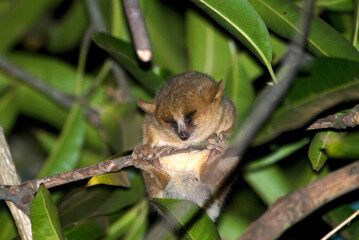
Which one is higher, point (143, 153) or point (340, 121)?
point (340, 121)

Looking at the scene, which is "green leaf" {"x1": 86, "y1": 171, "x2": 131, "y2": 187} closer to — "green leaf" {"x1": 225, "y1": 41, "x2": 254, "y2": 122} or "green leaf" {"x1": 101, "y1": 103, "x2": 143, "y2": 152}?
"green leaf" {"x1": 101, "y1": 103, "x2": 143, "y2": 152}

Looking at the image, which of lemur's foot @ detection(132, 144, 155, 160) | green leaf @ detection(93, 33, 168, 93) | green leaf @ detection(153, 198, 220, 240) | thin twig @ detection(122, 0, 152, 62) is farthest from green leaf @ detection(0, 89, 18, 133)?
thin twig @ detection(122, 0, 152, 62)

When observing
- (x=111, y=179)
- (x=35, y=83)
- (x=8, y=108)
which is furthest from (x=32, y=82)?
(x=111, y=179)

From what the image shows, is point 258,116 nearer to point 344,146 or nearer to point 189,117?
point 344,146

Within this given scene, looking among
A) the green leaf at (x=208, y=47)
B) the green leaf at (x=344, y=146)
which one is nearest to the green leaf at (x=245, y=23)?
the green leaf at (x=344, y=146)

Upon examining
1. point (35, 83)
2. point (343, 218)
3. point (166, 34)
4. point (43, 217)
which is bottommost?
point (343, 218)

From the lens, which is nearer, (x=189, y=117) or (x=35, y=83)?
(x=189, y=117)

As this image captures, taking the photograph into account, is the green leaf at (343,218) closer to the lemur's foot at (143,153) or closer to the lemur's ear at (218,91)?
the lemur's ear at (218,91)

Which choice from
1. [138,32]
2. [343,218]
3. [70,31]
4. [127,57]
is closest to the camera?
[138,32]
